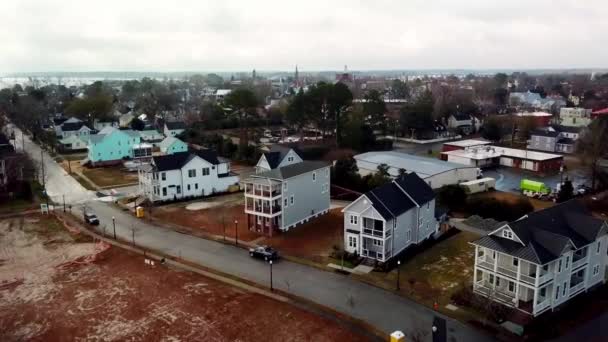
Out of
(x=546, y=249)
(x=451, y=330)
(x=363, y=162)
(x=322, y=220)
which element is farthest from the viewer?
(x=363, y=162)

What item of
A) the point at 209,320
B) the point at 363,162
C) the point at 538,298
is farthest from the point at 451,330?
the point at 363,162

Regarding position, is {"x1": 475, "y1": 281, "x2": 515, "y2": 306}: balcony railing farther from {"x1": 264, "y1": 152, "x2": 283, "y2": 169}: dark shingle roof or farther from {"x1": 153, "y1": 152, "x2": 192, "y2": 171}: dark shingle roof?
{"x1": 153, "y1": 152, "x2": 192, "y2": 171}: dark shingle roof

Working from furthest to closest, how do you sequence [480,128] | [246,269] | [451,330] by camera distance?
[480,128] < [246,269] < [451,330]

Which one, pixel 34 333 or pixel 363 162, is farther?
pixel 363 162

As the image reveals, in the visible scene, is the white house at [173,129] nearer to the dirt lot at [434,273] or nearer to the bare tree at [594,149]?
the dirt lot at [434,273]

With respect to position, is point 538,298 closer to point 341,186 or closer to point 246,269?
point 246,269

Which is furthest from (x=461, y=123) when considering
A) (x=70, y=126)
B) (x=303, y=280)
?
(x=303, y=280)

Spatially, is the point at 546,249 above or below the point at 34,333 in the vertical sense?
above

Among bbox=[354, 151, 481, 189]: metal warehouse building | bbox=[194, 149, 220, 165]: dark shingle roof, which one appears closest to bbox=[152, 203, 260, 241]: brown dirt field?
bbox=[194, 149, 220, 165]: dark shingle roof
